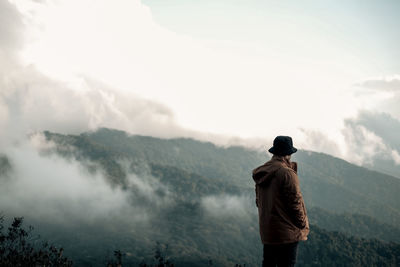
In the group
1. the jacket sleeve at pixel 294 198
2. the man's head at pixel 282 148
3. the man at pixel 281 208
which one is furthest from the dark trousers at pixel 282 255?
the man's head at pixel 282 148

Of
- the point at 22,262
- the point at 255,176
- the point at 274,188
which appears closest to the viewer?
the point at 274,188

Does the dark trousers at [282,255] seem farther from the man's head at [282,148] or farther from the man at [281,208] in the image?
the man's head at [282,148]

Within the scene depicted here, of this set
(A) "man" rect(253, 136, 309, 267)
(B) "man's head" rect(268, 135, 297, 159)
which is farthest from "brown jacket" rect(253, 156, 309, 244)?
(B) "man's head" rect(268, 135, 297, 159)

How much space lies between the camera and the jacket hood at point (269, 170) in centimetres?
630

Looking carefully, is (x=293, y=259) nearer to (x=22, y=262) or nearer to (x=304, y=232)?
(x=304, y=232)

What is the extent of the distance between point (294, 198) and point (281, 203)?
30cm

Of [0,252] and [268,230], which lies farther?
[0,252]

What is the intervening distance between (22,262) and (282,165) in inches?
4623

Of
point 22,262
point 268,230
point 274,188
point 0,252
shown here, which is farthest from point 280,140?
point 22,262

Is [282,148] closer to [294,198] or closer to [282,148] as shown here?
[282,148]

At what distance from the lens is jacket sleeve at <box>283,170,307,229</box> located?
6.16m

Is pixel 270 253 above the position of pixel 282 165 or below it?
below

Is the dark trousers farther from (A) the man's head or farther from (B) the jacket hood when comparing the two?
(A) the man's head

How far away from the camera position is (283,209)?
6406mm
